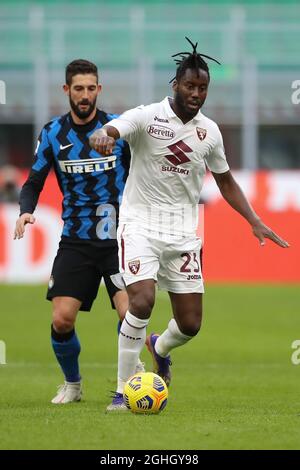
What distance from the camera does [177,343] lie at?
8.39 meters

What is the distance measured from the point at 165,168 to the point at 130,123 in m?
0.46

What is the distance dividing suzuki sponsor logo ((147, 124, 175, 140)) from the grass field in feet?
6.44

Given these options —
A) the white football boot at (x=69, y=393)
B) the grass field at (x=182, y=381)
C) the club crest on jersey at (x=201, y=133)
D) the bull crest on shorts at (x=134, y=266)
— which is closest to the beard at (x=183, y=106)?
the club crest on jersey at (x=201, y=133)

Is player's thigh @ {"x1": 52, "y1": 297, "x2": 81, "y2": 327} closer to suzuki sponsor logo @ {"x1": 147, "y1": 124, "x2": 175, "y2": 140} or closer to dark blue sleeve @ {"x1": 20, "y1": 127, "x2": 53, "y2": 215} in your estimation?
dark blue sleeve @ {"x1": 20, "y1": 127, "x2": 53, "y2": 215}

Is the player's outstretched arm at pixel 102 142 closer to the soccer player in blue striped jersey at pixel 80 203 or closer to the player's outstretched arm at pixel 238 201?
the soccer player in blue striped jersey at pixel 80 203

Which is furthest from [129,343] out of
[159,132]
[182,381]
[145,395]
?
[182,381]

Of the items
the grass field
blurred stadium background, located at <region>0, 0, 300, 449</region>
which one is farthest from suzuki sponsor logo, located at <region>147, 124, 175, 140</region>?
blurred stadium background, located at <region>0, 0, 300, 449</region>

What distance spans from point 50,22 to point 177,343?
66.9ft

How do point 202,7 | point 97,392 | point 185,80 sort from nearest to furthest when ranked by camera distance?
point 185,80 → point 97,392 → point 202,7

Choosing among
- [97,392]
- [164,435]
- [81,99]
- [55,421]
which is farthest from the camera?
[97,392]

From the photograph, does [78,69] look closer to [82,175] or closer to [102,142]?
[82,175]

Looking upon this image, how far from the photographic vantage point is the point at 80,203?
8.36 meters
